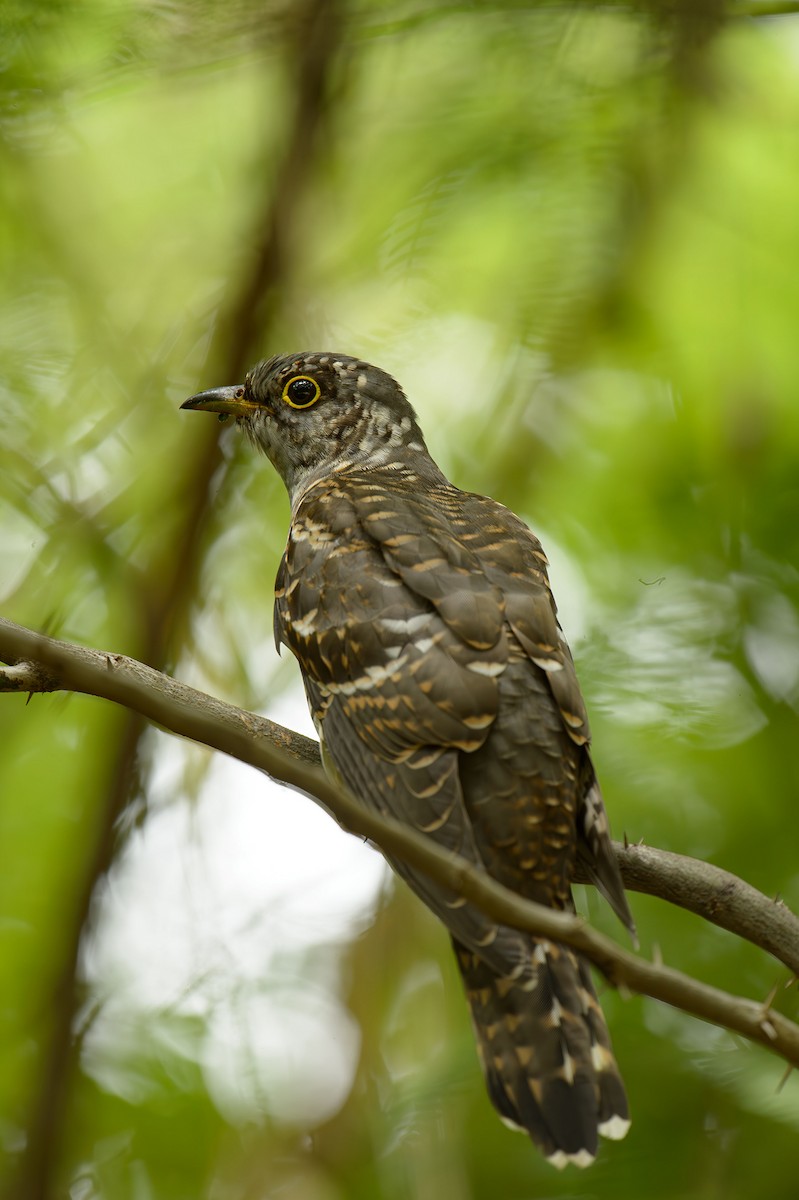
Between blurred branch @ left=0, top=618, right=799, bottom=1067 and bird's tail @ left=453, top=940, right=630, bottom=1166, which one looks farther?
bird's tail @ left=453, top=940, right=630, bottom=1166

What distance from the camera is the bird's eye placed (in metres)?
4.91

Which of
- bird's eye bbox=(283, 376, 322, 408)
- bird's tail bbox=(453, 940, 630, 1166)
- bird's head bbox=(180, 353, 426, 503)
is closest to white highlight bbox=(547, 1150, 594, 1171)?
bird's tail bbox=(453, 940, 630, 1166)

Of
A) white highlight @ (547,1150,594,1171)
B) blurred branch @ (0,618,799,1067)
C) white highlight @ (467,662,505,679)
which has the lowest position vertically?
white highlight @ (547,1150,594,1171)

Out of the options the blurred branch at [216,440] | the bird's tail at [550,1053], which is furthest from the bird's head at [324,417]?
the bird's tail at [550,1053]

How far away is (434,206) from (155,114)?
1426 millimetres

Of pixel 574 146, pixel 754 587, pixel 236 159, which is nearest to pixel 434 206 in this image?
pixel 574 146

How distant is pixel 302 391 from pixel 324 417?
14 cm

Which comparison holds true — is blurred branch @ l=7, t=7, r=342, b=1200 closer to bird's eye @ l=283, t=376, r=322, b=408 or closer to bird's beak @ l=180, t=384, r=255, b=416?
bird's beak @ l=180, t=384, r=255, b=416

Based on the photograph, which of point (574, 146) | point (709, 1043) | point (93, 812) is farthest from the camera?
point (574, 146)

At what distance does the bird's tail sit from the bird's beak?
2.38 meters

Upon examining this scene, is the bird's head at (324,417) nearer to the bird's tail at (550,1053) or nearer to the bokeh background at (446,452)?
the bokeh background at (446,452)

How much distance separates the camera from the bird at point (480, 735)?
113 inches

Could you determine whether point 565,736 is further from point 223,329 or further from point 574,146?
point 574,146

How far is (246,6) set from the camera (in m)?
4.36
